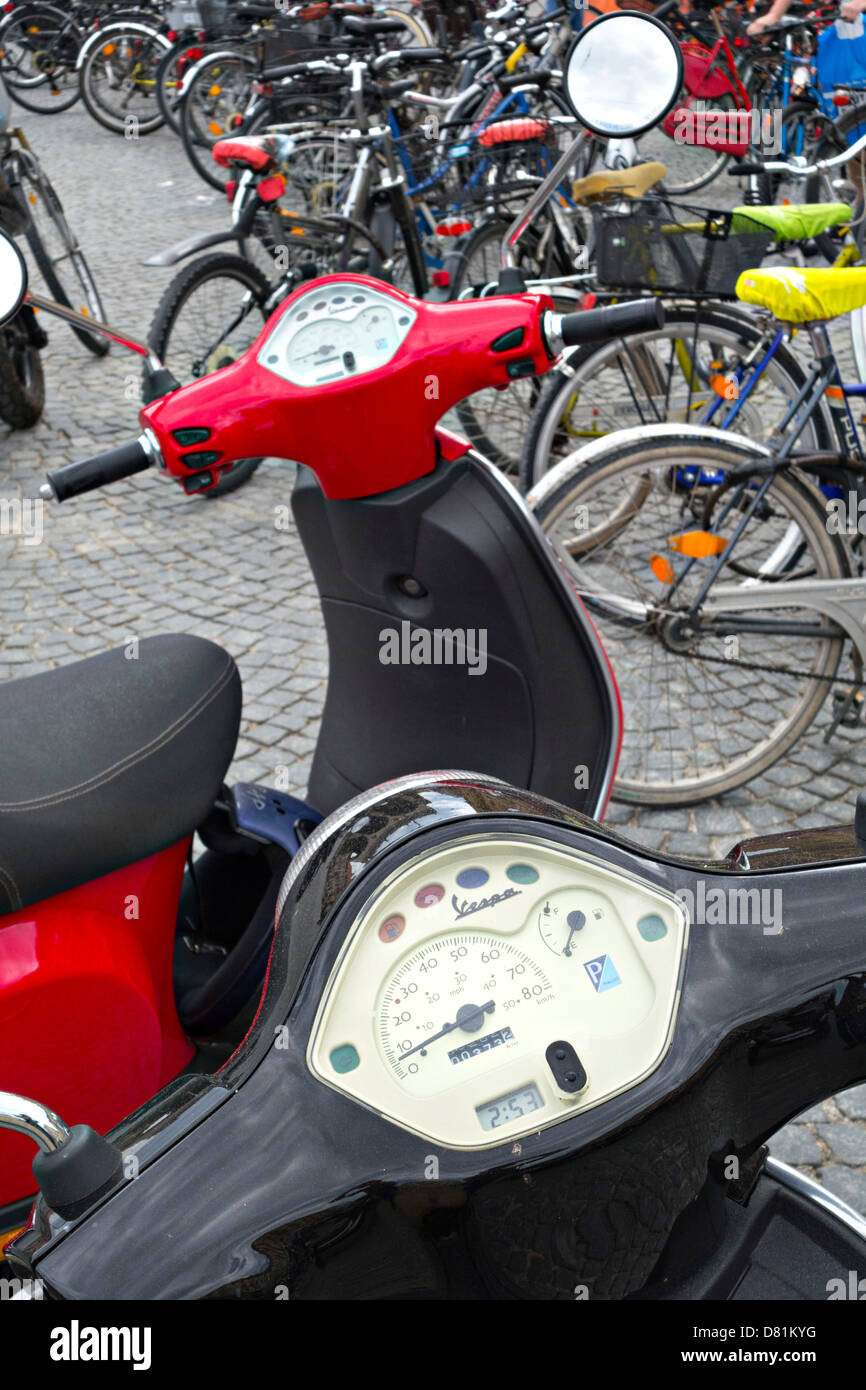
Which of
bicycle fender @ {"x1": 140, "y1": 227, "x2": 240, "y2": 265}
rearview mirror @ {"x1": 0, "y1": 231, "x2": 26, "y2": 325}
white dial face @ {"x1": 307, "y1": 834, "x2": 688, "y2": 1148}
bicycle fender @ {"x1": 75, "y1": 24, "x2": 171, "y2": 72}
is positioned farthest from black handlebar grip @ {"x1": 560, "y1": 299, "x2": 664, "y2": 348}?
bicycle fender @ {"x1": 75, "y1": 24, "x2": 171, "y2": 72}

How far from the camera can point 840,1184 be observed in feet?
6.81

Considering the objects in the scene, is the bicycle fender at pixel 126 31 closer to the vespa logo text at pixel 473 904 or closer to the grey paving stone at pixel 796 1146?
the grey paving stone at pixel 796 1146

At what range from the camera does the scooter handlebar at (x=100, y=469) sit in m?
1.64

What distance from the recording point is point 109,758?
5.04 feet

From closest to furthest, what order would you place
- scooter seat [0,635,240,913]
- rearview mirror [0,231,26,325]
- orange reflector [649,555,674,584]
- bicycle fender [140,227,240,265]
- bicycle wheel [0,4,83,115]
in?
scooter seat [0,635,240,913] < rearview mirror [0,231,26,325] < orange reflector [649,555,674,584] < bicycle fender [140,227,240,265] < bicycle wheel [0,4,83,115]

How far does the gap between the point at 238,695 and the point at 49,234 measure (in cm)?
559

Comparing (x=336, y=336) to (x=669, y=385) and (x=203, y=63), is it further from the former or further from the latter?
(x=203, y=63)

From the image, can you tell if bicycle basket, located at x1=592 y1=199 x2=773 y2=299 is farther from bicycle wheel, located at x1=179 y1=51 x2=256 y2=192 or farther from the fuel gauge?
bicycle wheel, located at x1=179 y1=51 x2=256 y2=192

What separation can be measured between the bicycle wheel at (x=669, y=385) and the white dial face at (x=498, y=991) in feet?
7.68

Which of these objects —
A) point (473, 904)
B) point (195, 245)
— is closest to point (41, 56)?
point (195, 245)

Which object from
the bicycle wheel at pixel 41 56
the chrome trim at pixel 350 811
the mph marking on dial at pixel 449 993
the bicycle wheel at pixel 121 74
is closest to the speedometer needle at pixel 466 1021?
the mph marking on dial at pixel 449 993

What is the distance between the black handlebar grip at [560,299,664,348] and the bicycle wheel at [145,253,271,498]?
3.33 metres

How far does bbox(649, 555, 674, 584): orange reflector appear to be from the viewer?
9.22 feet

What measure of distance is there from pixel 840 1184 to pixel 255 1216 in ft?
5.05
